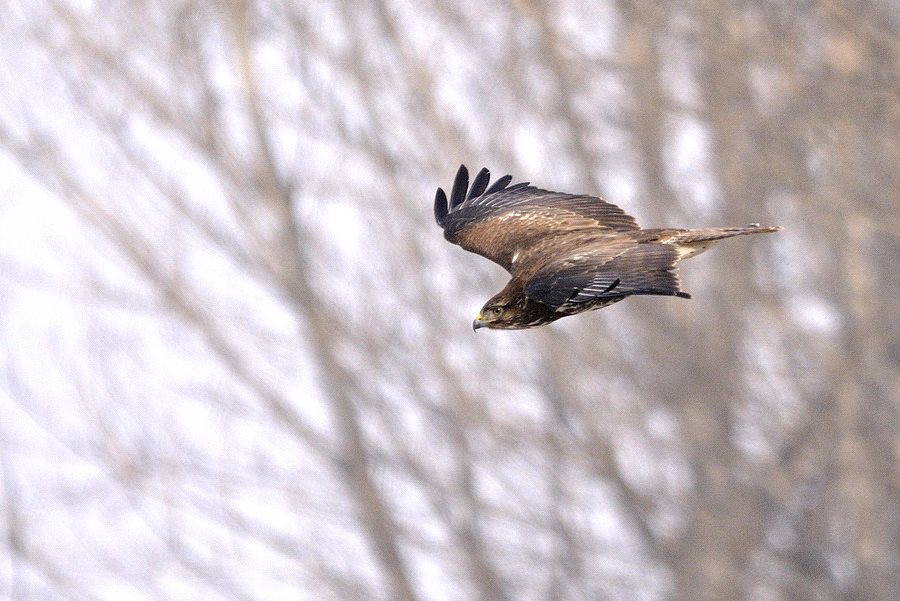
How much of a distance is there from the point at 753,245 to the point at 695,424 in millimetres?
1369

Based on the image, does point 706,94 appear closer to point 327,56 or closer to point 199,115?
point 327,56

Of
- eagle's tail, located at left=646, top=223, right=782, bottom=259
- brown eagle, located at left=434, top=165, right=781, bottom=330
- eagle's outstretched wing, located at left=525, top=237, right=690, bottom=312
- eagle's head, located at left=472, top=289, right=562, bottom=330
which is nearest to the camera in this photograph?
eagle's outstretched wing, located at left=525, top=237, right=690, bottom=312

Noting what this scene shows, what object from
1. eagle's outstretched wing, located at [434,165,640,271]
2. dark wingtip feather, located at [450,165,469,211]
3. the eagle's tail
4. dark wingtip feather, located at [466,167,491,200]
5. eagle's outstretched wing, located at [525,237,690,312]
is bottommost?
eagle's outstretched wing, located at [525,237,690,312]

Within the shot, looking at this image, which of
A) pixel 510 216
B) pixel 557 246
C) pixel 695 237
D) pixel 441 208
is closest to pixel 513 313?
pixel 557 246

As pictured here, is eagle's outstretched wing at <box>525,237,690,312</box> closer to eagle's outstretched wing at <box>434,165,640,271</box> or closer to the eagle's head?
the eagle's head

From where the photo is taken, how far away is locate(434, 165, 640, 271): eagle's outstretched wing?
6066 millimetres

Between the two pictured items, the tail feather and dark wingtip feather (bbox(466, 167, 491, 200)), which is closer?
→ the tail feather

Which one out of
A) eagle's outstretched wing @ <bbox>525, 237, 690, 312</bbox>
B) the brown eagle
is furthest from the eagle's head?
eagle's outstretched wing @ <bbox>525, 237, 690, 312</bbox>

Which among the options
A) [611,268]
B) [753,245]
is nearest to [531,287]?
[611,268]

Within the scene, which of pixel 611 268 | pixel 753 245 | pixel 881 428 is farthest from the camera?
pixel 753 245

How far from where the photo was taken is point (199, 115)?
11805 mm

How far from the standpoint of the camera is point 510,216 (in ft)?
21.1

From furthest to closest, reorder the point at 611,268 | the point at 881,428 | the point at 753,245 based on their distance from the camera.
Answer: the point at 753,245, the point at 881,428, the point at 611,268

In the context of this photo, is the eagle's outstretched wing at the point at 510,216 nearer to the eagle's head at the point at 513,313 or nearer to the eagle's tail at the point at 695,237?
the eagle's head at the point at 513,313
